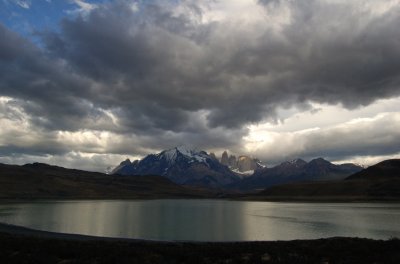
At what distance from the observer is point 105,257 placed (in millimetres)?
36531

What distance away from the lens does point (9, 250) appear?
3938 cm

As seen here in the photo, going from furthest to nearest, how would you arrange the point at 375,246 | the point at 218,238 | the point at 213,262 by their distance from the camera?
the point at 218,238
the point at 375,246
the point at 213,262

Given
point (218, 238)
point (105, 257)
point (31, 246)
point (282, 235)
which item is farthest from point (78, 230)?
point (105, 257)

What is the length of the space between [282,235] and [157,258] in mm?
50871

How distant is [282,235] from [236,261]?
4843cm

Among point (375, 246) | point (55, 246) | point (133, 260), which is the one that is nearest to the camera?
point (133, 260)

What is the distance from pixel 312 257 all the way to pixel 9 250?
1097 inches

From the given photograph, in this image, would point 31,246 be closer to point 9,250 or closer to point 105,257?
point 9,250

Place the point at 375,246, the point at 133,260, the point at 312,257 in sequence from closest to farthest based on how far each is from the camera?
the point at 133,260 < the point at 312,257 < the point at 375,246

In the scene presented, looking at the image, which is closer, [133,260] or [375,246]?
[133,260]

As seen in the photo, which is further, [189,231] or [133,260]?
[189,231]

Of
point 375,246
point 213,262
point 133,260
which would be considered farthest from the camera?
point 375,246

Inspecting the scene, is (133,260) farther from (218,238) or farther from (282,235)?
(282,235)

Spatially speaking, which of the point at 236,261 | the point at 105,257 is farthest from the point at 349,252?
the point at 105,257
